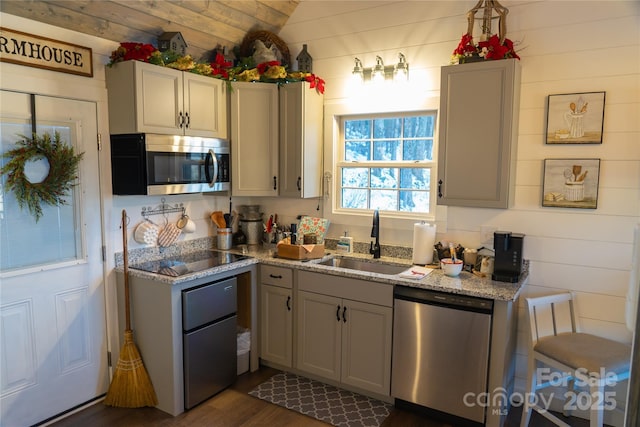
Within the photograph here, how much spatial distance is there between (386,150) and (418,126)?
0.31m

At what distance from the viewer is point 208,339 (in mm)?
2898

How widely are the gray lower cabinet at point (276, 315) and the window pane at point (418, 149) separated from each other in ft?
4.15

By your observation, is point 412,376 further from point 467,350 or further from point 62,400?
point 62,400

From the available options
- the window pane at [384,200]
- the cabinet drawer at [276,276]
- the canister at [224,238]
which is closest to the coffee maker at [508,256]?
the window pane at [384,200]

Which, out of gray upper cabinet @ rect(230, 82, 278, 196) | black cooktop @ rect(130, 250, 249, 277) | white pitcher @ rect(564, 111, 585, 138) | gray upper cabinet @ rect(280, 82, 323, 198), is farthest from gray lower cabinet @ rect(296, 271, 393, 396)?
white pitcher @ rect(564, 111, 585, 138)

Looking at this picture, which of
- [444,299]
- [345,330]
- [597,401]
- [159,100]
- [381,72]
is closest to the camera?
[597,401]

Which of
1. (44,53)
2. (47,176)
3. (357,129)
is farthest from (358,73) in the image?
(47,176)

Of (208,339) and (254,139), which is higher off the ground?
(254,139)

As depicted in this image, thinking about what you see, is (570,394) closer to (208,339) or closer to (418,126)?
(418,126)

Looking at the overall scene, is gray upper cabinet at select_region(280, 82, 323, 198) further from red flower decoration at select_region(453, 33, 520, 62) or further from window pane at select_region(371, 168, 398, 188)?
red flower decoration at select_region(453, 33, 520, 62)

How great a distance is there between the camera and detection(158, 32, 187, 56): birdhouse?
2.93 m

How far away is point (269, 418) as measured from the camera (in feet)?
9.01

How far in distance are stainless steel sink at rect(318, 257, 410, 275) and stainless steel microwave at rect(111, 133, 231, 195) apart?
3.58ft

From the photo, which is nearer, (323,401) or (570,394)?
(570,394)
